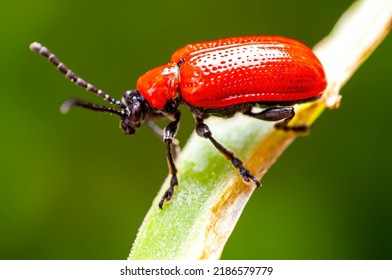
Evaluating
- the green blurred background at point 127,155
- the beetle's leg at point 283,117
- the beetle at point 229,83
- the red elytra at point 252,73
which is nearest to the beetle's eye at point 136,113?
the beetle at point 229,83

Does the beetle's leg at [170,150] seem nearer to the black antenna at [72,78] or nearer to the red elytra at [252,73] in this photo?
the red elytra at [252,73]

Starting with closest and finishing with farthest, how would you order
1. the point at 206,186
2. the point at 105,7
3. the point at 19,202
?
the point at 206,186 → the point at 19,202 → the point at 105,7

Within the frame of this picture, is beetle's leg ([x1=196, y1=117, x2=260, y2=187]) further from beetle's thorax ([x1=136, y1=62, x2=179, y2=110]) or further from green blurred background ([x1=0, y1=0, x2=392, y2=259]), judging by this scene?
green blurred background ([x1=0, y1=0, x2=392, y2=259])

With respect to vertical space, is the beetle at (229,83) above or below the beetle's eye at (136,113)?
above

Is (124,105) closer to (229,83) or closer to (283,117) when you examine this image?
(229,83)

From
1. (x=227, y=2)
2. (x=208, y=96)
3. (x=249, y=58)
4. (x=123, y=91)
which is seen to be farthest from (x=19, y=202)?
(x=227, y=2)

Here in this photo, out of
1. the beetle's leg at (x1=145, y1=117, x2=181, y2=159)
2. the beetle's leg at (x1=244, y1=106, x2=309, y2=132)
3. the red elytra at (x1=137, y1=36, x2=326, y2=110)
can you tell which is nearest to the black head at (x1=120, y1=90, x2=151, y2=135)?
the beetle's leg at (x1=145, y1=117, x2=181, y2=159)

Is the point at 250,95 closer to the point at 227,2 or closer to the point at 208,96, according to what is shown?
the point at 208,96

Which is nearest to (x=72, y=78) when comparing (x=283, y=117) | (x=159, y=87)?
(x=159, y=87)
